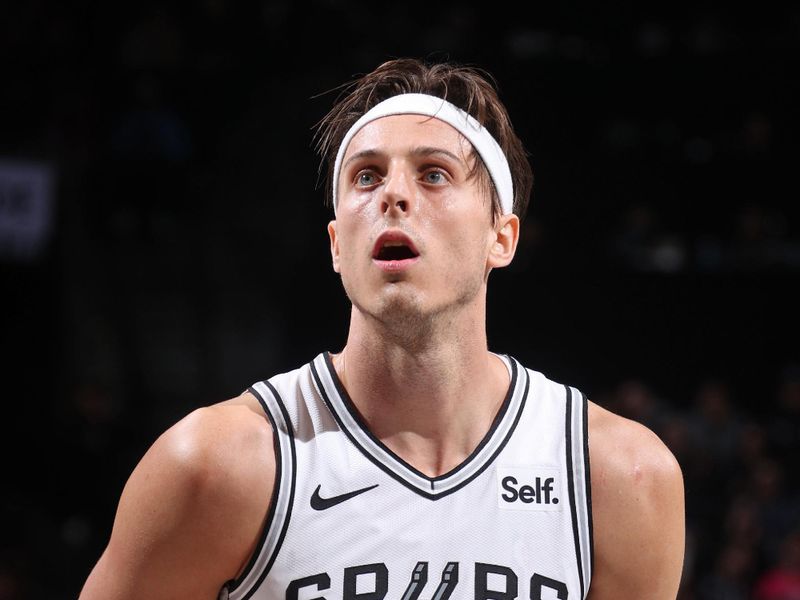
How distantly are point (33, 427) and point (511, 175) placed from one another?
5421 millimetres

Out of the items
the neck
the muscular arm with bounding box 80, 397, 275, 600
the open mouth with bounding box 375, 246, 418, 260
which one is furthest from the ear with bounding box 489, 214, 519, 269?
the muscular arm with bounding box 80, 397, 275, 600

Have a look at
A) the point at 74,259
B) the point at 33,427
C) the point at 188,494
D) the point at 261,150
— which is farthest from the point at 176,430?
the point at 261,150

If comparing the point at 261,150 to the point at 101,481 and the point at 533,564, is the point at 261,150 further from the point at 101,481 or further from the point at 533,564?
the point at 533,564

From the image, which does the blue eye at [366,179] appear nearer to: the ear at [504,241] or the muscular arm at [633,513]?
the ear at [504,241]

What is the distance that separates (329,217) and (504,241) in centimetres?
575

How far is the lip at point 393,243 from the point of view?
2.55m

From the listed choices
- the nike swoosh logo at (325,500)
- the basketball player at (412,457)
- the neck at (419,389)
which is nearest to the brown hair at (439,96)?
the basketball player at (412,457)

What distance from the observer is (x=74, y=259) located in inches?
348

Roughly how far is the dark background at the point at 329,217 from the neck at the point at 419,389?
16.4 feet

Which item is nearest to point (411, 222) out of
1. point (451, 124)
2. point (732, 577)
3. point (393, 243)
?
point (393, 243)

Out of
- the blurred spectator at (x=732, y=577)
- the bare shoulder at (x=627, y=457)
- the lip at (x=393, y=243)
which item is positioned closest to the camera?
the lip at (x=393, y=243)

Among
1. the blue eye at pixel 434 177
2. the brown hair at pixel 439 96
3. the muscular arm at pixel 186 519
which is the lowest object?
the muscular arm at pixel 186 519

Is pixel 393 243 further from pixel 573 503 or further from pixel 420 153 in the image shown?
pixel 573 503

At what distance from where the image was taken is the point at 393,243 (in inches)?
101
